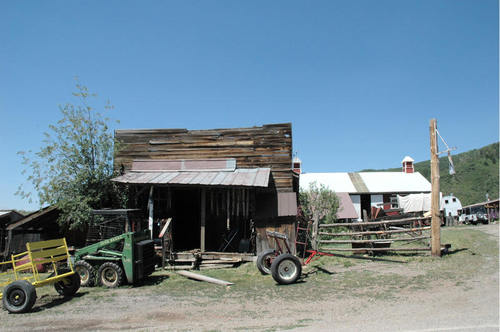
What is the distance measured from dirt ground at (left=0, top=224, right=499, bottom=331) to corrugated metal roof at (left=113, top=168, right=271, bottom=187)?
344 centimetres

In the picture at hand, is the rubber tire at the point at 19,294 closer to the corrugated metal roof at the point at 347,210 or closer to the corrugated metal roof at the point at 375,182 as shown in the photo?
the corrugated metal roof at the point at 347,210

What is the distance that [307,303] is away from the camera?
7.37 metres

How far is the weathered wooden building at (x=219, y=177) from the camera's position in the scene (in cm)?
1374

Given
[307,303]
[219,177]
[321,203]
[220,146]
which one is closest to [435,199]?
[307,303]

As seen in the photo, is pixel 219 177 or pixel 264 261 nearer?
pixel 264 261

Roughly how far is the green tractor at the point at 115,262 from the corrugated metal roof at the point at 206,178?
3.47m

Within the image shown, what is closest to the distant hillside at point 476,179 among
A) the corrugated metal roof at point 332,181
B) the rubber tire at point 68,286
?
the corrugated metal roof at point 332,181

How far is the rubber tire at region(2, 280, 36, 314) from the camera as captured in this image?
741 cm

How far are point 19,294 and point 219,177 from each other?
7.89 meters

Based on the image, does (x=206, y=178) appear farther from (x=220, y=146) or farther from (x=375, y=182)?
(x=375, y=182)

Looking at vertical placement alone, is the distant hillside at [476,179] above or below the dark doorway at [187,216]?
above

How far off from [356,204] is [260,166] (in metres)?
21.4

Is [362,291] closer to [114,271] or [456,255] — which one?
[456,255]

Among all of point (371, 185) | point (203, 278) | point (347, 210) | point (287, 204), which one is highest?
point (371, 185)
